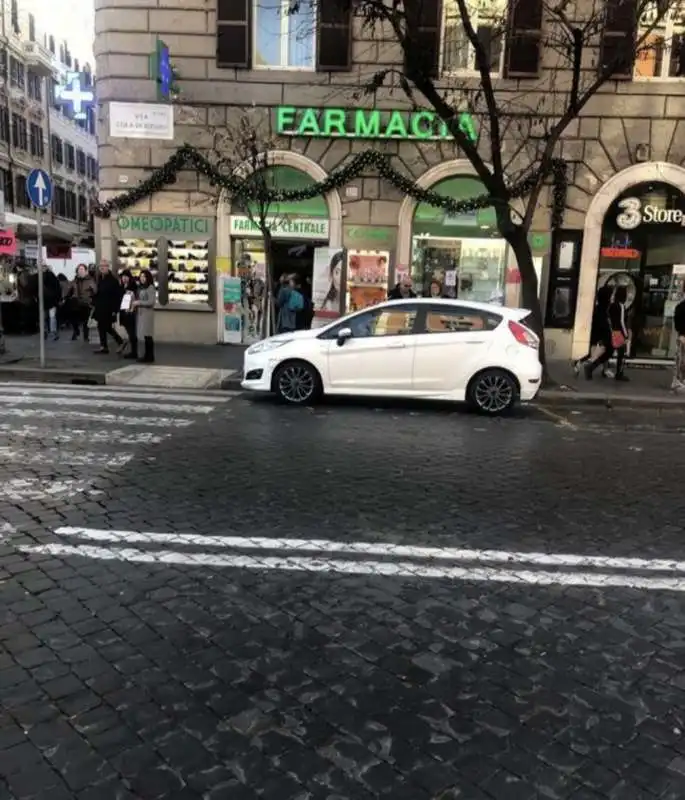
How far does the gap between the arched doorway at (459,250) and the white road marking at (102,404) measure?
860cm

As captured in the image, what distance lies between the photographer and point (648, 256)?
16547 millimetres

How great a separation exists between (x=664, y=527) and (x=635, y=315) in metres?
12.3

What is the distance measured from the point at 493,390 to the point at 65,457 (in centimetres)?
584

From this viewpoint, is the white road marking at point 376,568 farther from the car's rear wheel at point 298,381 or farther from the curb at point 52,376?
the curb at point 52,376

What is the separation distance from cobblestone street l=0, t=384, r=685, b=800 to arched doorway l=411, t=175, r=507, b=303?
33.7 ft

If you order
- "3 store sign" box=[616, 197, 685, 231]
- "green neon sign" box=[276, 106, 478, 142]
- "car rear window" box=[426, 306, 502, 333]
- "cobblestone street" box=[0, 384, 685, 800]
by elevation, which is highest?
"green neon sign" box=[276, 106, 478, 142]

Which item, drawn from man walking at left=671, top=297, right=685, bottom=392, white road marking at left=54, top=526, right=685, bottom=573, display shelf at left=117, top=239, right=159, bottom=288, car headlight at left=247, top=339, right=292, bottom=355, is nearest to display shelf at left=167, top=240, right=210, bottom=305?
display shelf at left=117, top=239, right=159, bottom=288

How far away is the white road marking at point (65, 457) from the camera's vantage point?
21.9ft

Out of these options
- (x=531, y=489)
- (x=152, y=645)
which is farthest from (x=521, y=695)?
(x=531, y=489)

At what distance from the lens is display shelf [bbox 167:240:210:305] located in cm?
1702

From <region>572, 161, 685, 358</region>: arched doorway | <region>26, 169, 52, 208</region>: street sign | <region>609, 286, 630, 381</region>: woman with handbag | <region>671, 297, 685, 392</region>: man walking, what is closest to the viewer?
<region>671, 297, 685, 392</region>: man walking

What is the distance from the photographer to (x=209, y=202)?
1673cm

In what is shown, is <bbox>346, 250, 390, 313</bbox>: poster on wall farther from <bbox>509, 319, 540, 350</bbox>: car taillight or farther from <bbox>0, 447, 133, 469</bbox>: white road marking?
<bbox>0, 447, 133, 469</bbox>: white road marking

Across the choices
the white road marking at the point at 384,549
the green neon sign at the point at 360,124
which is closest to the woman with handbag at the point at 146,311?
the green neon sign at the point at 360,124
